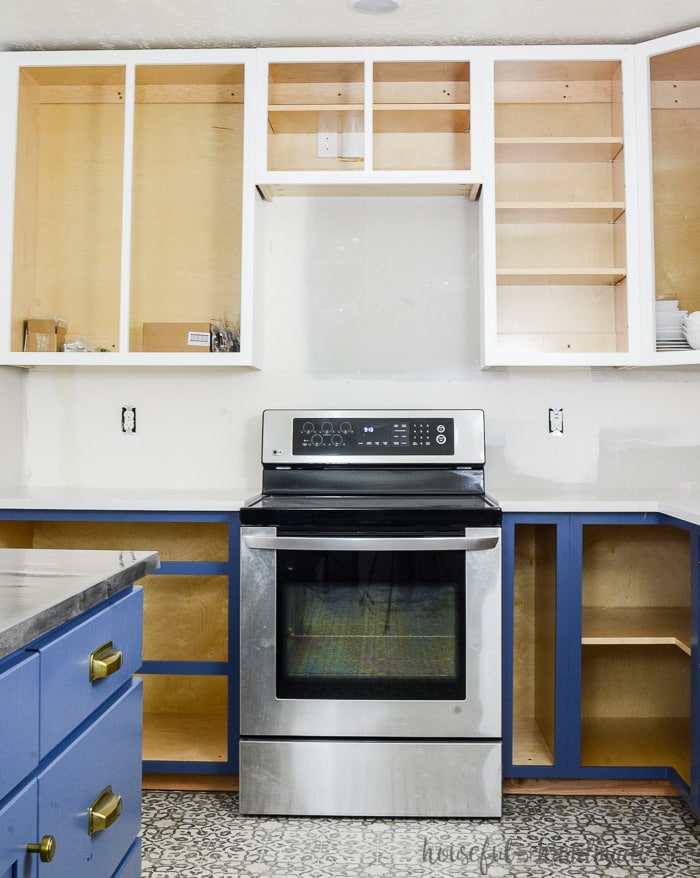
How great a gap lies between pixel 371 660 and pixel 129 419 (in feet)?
4.39

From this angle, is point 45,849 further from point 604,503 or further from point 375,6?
point 375,6

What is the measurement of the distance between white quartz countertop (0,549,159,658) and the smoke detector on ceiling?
1.95m

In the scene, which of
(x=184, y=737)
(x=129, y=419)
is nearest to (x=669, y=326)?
(x=129, y=419)

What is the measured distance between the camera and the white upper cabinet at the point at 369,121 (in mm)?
2684

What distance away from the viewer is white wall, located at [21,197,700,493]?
292 centimetres

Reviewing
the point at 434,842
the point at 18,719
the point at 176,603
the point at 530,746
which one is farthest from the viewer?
the point at 176,603

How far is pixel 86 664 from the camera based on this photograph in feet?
3.36

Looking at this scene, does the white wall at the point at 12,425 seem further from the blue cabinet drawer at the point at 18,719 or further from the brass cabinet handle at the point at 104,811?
the blue cabinet drawer at the point at 18,719

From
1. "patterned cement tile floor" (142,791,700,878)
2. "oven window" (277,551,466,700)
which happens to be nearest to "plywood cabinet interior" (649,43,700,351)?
"oven window" (277,551,466,700)

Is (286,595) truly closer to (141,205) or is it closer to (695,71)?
(141,205)

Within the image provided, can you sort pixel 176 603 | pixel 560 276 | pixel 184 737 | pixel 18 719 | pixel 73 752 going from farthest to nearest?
1. pixel 176 603
2. pixel 560 276
3. pixel 184 737
4. pixel 73 752
5. pixel 18 719

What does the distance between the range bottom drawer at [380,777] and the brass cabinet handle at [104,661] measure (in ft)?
4.33

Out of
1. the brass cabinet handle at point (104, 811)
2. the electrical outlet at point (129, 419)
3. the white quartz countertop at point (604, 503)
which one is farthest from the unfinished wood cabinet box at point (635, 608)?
the brass cabinet handle at point (104, 811)

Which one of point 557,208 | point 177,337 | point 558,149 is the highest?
point 558,149
